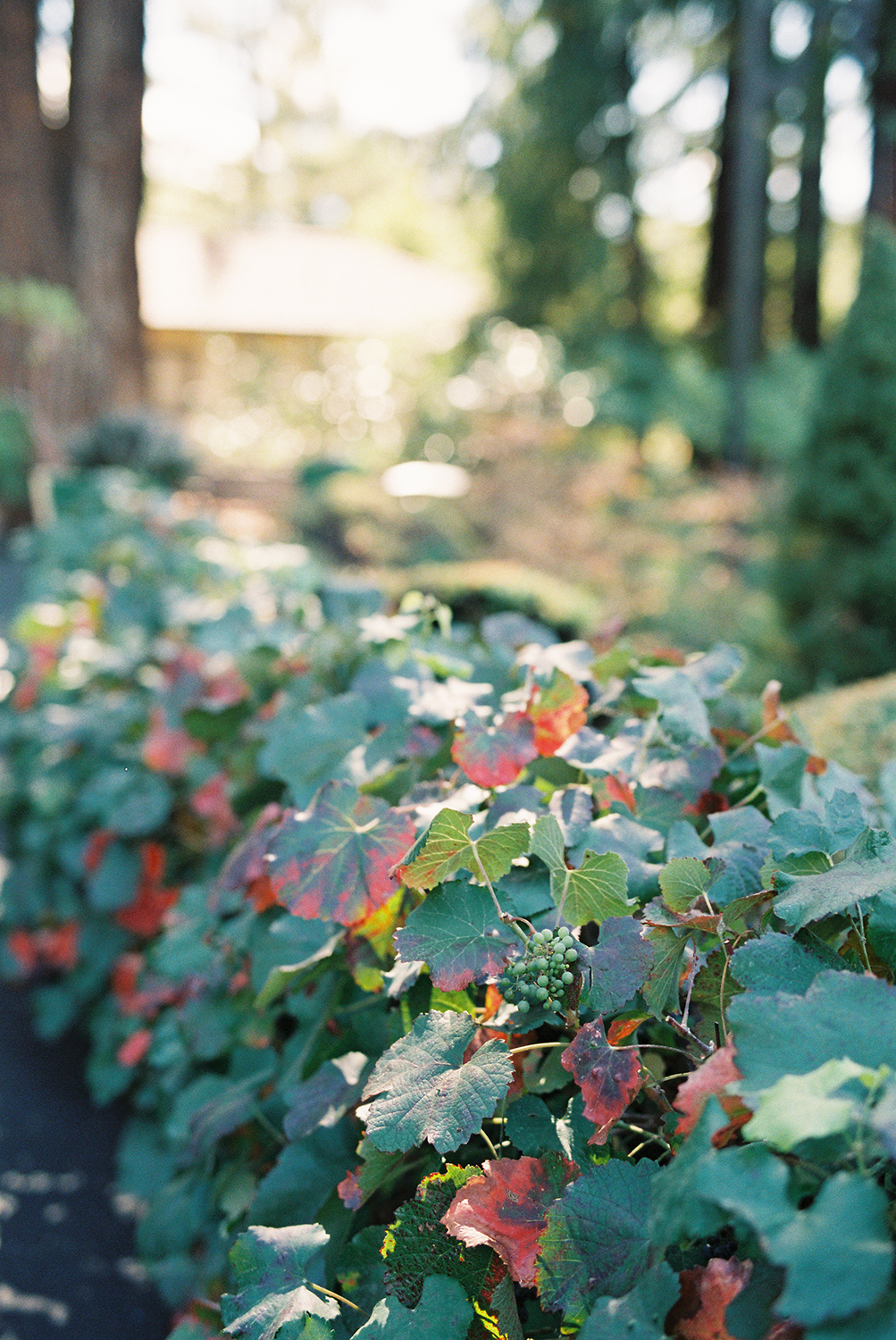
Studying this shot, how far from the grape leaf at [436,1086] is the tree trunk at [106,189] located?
9916mm

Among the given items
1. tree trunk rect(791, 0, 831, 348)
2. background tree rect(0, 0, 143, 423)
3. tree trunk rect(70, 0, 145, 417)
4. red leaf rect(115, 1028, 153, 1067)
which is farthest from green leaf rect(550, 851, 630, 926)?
tree trunk rect(791, 0, 831, 348)

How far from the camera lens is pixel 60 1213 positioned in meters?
2.36

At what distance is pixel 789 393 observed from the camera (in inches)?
456

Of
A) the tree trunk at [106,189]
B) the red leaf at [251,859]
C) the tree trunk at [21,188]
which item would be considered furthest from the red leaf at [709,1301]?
the tree trunk at [106,189]

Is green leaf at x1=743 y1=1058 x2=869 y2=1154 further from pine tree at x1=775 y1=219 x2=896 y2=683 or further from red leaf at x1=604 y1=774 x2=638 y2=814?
pine tree at x1=775 y1=219 x2=896 y2=683

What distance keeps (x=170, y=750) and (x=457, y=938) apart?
1.51 metres

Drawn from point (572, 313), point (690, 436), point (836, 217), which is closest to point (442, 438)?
point (690, 436)

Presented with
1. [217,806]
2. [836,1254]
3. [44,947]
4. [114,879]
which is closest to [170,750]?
[217,806]

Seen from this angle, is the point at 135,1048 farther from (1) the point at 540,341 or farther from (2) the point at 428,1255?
(1) the point at 540,341

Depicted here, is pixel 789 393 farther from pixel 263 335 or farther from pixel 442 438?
pixel 263 335

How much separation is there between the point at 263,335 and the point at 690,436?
1105 cm

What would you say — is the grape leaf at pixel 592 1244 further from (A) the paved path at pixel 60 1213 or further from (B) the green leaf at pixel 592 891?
(A) the paved path at pixel 60 1213

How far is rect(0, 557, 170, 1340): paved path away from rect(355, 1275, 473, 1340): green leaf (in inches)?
59.6

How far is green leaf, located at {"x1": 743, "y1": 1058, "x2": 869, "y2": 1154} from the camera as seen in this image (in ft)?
2.16
